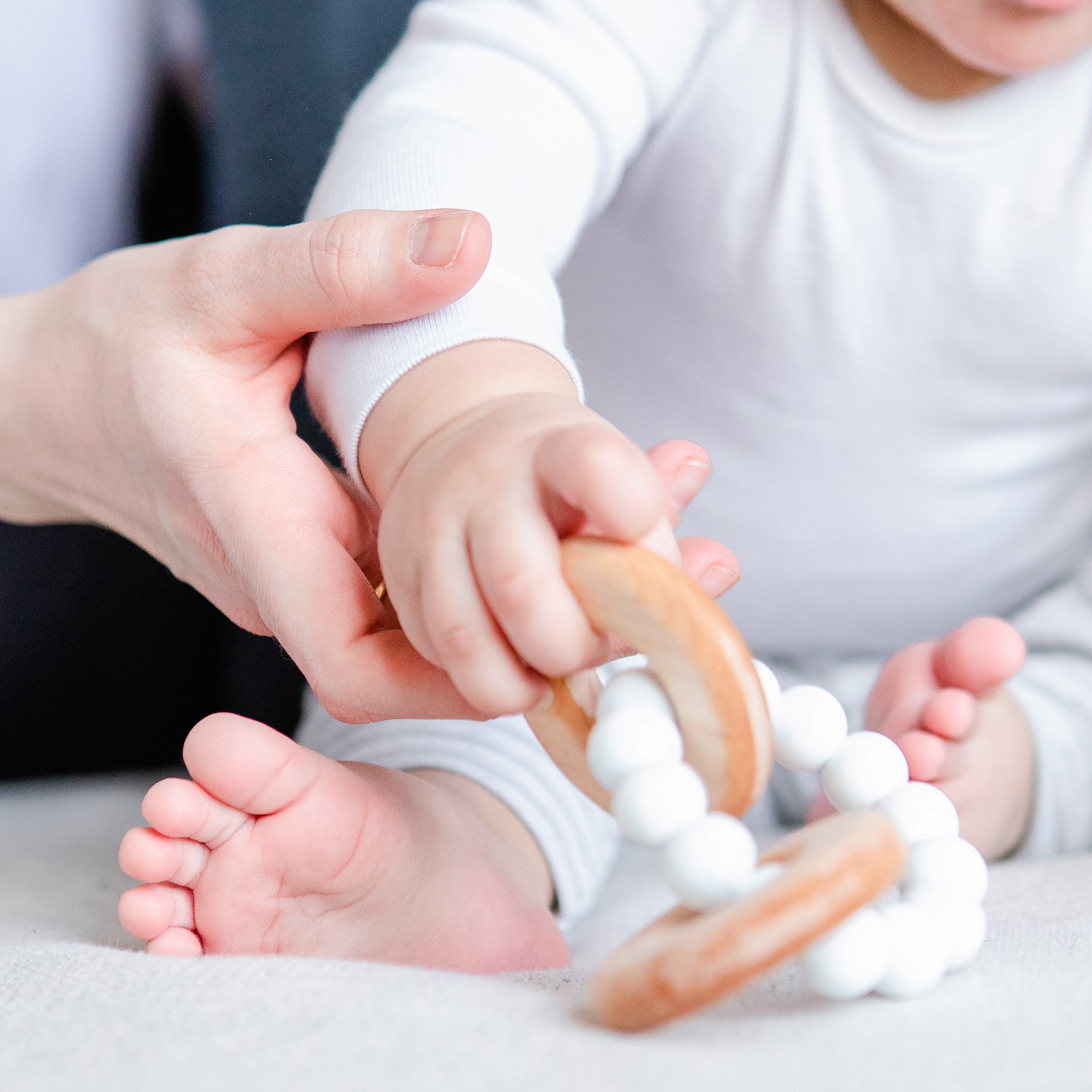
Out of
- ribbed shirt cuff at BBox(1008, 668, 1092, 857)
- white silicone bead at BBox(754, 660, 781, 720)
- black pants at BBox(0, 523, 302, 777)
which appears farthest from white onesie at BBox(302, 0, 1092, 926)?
white silicone bead at BBox(754, 660, 781, 720)

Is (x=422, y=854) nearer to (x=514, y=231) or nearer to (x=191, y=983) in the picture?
(x=191, y=983)

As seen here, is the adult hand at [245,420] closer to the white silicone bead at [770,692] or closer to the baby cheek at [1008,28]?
the white silicone bead at [770,692]

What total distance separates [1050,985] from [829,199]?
1.76 ft

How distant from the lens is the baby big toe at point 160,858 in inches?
16.1

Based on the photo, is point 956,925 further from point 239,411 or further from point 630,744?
point 239,411

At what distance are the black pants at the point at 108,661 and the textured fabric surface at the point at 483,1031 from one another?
0.34 meters

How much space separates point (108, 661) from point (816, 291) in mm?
522

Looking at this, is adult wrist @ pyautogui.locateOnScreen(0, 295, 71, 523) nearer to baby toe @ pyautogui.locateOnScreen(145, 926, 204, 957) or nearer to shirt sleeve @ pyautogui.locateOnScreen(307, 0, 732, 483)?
shirt sleeve @ pyautogui.locateOnScreen(307, 0, 732, 483)

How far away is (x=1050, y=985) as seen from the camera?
12.9 inches

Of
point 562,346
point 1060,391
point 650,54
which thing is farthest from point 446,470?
point 1060,391

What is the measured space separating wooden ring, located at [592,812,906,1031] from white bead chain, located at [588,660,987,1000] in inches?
0.6

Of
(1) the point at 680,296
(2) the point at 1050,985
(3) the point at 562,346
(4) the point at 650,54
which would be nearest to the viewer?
(2) the point at 1050,985

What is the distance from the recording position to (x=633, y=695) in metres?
0.33

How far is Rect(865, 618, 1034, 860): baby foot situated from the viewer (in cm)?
59
